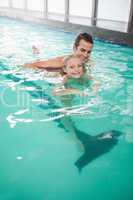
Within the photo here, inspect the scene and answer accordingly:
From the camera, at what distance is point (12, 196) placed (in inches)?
97.5

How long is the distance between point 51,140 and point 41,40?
684cm

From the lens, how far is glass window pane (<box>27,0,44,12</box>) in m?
13.6

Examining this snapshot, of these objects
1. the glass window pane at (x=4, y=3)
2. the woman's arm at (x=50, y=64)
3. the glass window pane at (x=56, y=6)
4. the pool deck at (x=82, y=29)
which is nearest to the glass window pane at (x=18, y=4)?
the pool deck at (x=82, y=29)

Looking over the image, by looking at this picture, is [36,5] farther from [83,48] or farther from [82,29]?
[83,48]

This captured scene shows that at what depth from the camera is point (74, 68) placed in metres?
4.69

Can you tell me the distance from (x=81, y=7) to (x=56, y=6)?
1.90 m

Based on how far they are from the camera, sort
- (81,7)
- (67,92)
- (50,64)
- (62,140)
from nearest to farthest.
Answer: (62,140), (67,92), (50,64), (81,7)

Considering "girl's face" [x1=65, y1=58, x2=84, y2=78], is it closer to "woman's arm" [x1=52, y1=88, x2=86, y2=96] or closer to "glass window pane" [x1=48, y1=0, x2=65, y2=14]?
"woman's arm" [x1=52, y1=88, x2=86, y2=96]

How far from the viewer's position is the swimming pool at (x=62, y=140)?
262cm

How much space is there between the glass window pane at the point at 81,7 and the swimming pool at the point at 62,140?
5.14 m

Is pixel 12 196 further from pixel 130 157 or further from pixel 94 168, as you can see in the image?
pixel 130 157

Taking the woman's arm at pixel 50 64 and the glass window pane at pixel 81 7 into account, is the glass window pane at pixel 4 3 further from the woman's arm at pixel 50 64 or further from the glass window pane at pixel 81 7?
the woman's arm at pixel 50 64

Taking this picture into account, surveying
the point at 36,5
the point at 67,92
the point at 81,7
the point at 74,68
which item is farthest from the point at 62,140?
the point at 36,5

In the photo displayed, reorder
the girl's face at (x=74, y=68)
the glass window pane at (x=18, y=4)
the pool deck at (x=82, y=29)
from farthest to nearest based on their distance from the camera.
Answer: the glass window pane at (x=18, y=4)
the pool deck at (x=82, y=29)
the girl's face at (x=74, y=68)
